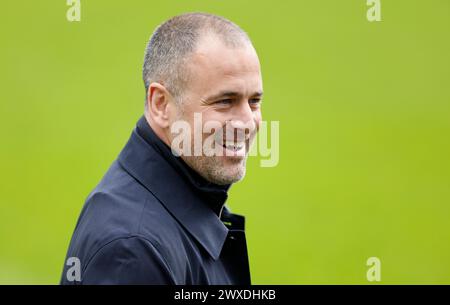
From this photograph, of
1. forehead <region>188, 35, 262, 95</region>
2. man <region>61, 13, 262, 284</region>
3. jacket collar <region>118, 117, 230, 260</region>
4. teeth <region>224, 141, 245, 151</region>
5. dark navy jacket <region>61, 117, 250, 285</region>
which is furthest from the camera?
teeth <region>224, 141, 245, 151</region>

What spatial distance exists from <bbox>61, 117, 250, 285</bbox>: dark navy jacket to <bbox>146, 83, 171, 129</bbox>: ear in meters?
0.06

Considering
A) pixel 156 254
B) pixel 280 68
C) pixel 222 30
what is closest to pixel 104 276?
pixel 156 254

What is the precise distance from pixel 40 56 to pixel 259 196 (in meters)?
7.89

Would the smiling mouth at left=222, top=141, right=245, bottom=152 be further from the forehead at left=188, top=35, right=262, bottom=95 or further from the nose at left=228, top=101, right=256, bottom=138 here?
the forehead at left=188, top=35, right=262, bottom=95

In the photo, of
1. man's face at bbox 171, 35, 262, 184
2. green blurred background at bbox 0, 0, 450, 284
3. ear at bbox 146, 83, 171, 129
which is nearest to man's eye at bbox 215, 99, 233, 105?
man's face at bbox 171, 35, 262, 184

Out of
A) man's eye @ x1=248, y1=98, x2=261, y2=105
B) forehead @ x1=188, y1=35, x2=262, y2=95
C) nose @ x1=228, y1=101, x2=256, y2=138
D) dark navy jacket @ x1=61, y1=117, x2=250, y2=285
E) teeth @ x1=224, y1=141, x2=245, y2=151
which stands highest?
forehead @ x1=188, y1=35, x2=262, y2=95

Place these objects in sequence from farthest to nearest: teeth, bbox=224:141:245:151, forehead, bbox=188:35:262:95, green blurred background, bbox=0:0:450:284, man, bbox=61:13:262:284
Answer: green blurred background, bbox=0:0:450:284
teeth, bbox=224:141:245:151
forehead, bbox=188:35:262:95
man, bbox=61:13:262:284

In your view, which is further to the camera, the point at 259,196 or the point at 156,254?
the point at 259,196

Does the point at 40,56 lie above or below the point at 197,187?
above

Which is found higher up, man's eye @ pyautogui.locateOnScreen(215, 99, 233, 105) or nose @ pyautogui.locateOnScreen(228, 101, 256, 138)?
man's eye @ pyautogui.locateOnScreen(215, 99, 233, 105)

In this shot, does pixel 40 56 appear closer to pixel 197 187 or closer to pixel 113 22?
pixel 113 22

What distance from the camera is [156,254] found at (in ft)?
12.0

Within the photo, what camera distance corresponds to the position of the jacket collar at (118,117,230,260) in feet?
13.5

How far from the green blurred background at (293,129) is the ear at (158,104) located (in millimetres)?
7809
